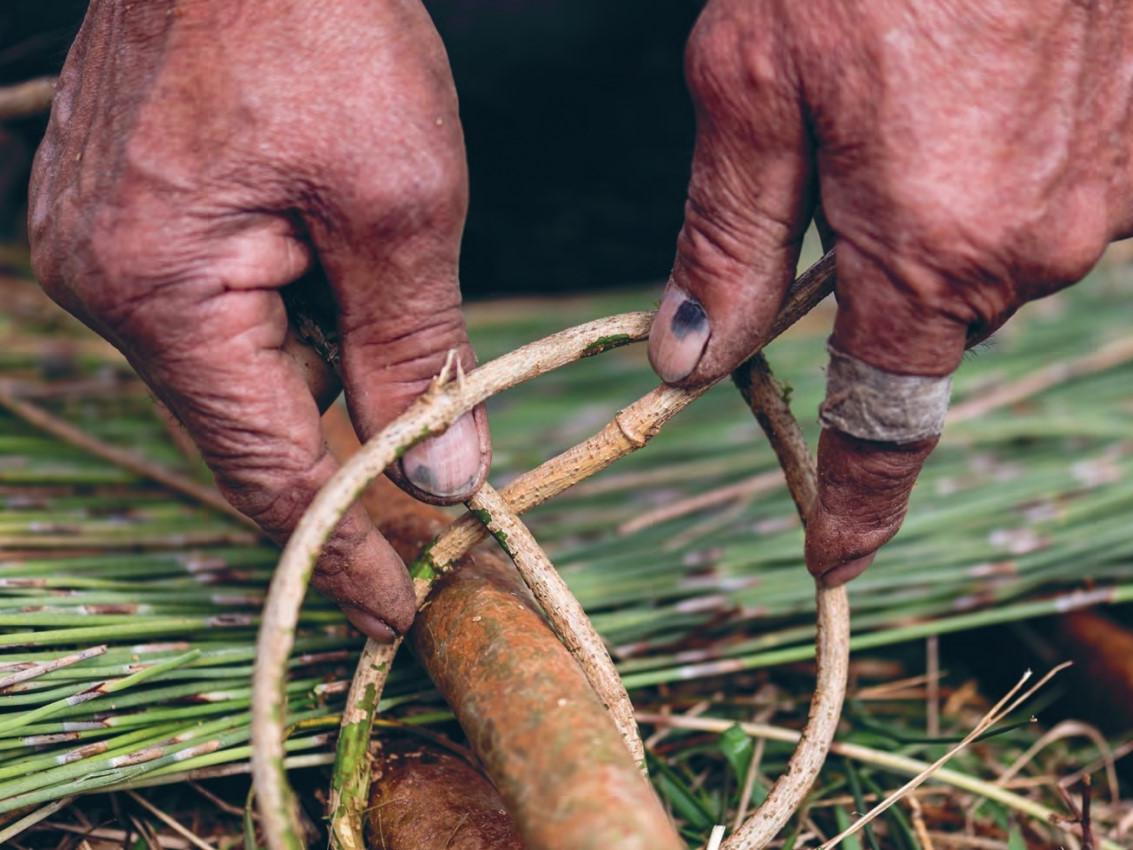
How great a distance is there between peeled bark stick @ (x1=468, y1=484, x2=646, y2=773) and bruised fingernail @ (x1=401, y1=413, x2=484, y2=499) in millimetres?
30

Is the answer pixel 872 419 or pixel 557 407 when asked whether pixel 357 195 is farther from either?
pixel 557 407

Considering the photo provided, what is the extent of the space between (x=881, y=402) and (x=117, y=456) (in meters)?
1.02

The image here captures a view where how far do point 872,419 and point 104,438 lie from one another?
111 cm

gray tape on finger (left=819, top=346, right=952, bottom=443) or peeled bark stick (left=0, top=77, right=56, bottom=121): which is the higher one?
peeled bark stick (left=0, top=77, right=56, bottom=121)

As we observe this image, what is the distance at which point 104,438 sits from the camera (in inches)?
57.4

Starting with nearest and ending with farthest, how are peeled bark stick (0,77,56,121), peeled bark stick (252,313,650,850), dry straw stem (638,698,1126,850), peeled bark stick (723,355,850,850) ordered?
peeled bark stick (252,313,650,850) → peeled bark stick (723,355,850,850) → dry straw stem (638,698,1126,850) → peeled bark stick (0,77,56,121)

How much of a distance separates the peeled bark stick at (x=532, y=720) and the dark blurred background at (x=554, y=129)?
91 centimetres

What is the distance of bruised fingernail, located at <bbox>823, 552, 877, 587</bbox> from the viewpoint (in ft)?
2.99

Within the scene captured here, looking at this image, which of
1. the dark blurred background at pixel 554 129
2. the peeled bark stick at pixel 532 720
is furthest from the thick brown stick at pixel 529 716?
the dark blurred background at pixel 554 129

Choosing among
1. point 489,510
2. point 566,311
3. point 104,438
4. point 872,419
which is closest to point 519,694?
point 489,510

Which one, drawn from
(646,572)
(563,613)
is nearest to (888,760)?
(646,572)

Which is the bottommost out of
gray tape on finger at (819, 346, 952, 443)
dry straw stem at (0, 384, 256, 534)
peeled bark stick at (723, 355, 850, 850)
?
dry straw stem at (0, 384, 256, 534)

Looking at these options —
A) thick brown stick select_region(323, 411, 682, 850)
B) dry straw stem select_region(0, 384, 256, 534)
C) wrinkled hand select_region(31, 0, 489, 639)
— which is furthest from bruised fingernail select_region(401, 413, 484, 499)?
dry straw stem select_region(0, 384, 256, 534)

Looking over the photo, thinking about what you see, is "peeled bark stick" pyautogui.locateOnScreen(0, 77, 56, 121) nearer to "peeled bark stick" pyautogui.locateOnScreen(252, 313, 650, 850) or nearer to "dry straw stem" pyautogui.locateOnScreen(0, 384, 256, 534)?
"dry straw stem" pyautogui.locateOnScreen(0, 384, 256, 534)
